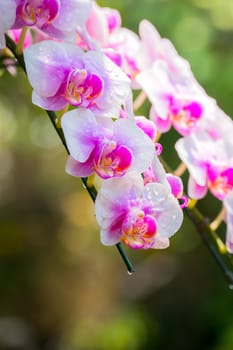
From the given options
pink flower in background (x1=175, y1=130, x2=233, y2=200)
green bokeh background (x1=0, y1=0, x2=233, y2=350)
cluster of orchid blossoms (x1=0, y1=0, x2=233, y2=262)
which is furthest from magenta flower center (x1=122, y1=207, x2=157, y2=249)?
green bokeh background (x1=0, y1=0, x2=233, y2=350)

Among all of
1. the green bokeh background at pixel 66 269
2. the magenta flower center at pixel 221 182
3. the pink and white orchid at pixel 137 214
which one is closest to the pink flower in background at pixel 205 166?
the magenta flower center at pixel 221 182

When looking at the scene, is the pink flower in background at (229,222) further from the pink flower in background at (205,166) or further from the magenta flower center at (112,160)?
the magenta flower center at (112,160)

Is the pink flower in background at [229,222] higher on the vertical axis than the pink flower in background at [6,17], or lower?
lower

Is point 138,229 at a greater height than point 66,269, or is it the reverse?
point 138,229

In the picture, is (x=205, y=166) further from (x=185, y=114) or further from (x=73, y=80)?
(x=73, y=80)

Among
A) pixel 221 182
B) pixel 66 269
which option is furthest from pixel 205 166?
pixel 66 269
